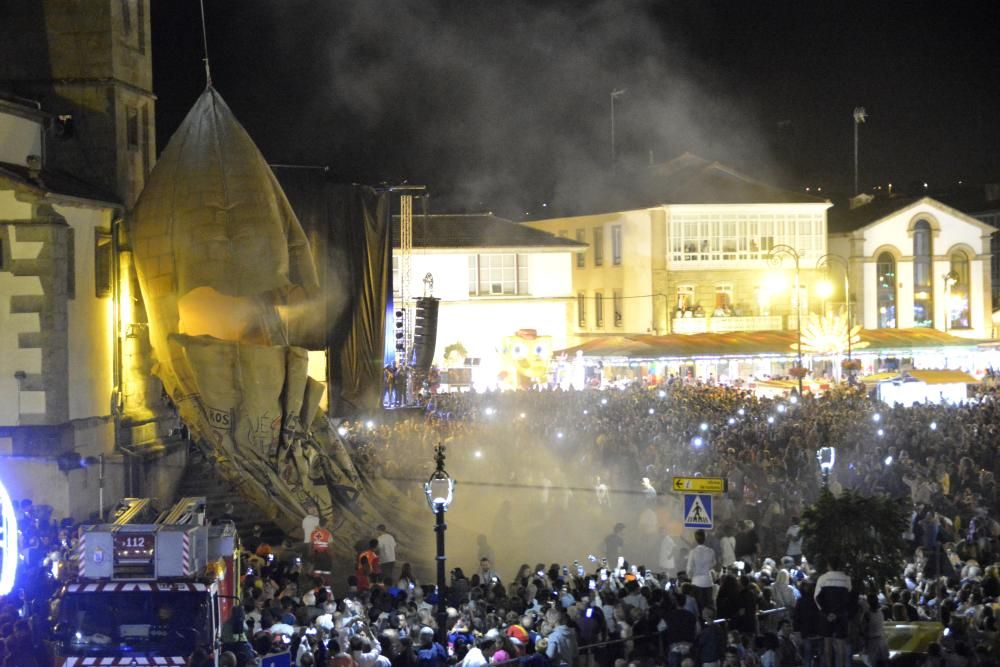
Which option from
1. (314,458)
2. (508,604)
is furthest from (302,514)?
(508,604)

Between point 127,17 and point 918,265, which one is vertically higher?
point 127,17

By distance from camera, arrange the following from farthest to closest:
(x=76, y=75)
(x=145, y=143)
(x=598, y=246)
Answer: (x=598, y=246) → (x=145, y=143) → (x=76, y=75)

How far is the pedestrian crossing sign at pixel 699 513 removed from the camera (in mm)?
14586

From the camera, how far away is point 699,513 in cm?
Answer: 1466

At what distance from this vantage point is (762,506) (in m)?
21.4

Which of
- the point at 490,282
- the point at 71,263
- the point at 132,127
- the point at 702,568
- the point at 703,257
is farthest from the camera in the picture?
the point at 703,257

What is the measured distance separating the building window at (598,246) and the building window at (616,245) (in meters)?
0.66

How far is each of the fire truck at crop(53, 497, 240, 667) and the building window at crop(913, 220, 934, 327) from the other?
5394 cm

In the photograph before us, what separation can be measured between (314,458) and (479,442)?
7.35 metres

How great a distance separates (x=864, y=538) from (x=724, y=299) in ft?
141

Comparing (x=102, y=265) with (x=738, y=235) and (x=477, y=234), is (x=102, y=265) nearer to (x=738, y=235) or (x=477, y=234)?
(x=477, y=234)

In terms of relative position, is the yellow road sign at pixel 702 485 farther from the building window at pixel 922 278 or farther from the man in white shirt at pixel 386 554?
the building window at pixel 922 278

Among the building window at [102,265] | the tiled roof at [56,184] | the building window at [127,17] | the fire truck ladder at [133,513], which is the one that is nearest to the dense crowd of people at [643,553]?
the fire truck ladder at [133,513]

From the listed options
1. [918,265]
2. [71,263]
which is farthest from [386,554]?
[918,265]
